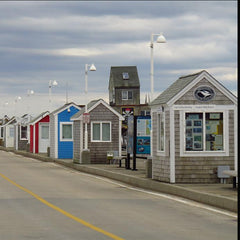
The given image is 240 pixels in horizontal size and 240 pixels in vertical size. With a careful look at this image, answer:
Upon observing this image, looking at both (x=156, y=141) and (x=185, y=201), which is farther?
(x=156, y=141)

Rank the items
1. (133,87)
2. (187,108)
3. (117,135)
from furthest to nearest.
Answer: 1. (133,87)
2. (117,135)
3. (187,108)

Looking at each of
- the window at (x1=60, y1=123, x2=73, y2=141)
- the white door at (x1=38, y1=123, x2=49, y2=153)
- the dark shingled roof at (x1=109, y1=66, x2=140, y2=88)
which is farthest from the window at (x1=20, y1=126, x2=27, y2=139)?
the dark shingled roof at (x1=109, y1=66, x2=140, y2=88)

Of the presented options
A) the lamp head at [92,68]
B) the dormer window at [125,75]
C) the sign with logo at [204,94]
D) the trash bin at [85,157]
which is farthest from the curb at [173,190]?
the dormer window at [125,75]

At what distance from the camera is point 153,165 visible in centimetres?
2647

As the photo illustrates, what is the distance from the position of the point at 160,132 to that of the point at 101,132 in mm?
17719

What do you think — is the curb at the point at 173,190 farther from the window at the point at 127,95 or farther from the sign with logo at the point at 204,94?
the window at the point at 127,95

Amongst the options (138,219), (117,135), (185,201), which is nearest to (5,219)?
(138,219)

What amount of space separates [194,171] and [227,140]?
157 centimetres

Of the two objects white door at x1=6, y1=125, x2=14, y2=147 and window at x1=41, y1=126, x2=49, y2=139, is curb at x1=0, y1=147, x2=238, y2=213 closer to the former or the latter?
window at x1=41, y1=126, x2=49, y2=139

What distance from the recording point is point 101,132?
43281 millimetres

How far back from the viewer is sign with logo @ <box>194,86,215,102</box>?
2478 centimetres

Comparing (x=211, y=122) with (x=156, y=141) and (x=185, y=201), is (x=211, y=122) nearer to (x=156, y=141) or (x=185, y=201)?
(x=156, y=141)

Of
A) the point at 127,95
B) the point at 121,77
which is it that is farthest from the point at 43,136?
the point at 121,77

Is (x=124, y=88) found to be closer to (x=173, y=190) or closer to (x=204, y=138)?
(x=204, y=138)
